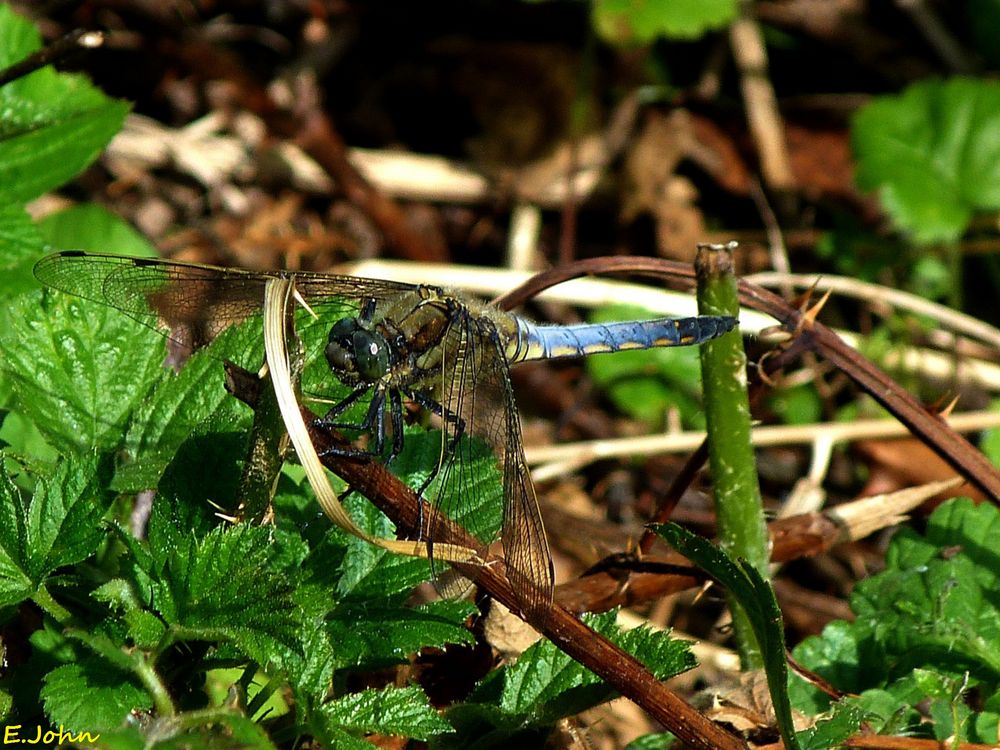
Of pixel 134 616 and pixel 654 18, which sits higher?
pixel 654 18

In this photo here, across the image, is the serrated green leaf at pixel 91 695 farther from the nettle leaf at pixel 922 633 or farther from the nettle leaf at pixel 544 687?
the nettle leaf at pixel 922 633

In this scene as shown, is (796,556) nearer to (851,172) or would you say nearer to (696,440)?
(696,440)

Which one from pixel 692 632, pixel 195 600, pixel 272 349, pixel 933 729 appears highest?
pixel 272 349

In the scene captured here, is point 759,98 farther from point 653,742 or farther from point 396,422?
point 653,742

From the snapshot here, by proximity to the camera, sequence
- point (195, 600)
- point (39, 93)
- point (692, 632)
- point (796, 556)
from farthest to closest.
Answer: point (692, 632) < point (39, 93) < point (796, 556) < point (195, 600)

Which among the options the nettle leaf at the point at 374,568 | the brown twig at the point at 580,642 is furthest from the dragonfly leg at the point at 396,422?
the brown twig at the point at 580,642

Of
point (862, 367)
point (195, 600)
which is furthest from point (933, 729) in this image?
point (195, 600)

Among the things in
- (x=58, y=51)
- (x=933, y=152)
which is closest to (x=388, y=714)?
(x=58, y=51)

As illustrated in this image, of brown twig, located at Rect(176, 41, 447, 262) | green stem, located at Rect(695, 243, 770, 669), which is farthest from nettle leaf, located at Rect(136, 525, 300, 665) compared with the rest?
brown twig, located at Rect(176, 41, 447, 262)
